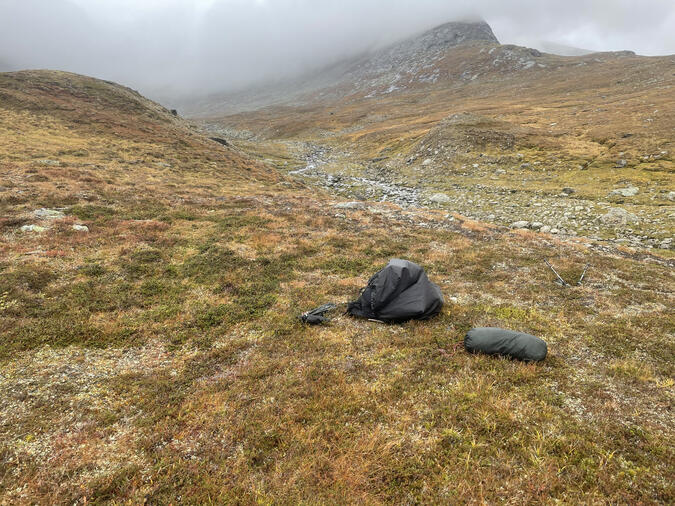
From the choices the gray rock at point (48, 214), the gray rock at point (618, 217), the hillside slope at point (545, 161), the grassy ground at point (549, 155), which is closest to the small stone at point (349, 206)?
the hillside slope at point (545, 161)

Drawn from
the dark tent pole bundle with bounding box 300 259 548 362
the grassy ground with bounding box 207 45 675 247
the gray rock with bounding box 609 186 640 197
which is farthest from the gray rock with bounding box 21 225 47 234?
the gray rock with bounding box 609 186 640 197

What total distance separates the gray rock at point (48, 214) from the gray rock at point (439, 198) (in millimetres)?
33360

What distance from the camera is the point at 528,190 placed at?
3488 centimetres

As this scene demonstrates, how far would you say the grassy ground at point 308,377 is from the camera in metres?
5.68

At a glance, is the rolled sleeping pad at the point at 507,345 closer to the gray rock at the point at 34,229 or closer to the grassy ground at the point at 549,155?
the grassy ground at the point at 549,155

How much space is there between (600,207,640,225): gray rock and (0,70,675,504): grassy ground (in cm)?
838

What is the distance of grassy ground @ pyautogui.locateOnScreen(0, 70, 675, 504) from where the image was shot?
223 inches

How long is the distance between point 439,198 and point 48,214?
115ft

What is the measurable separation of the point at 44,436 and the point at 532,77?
17641 centimetres

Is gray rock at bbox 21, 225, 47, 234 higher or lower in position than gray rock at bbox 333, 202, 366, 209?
higher

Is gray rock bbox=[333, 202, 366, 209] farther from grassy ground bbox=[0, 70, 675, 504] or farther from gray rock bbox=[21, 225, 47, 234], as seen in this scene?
gray rock bbox=[21, 225, 47, 234]

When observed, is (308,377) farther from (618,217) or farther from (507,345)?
(618,217)

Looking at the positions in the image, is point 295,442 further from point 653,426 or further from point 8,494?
point 653,426

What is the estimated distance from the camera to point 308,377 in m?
Result: 8.45
